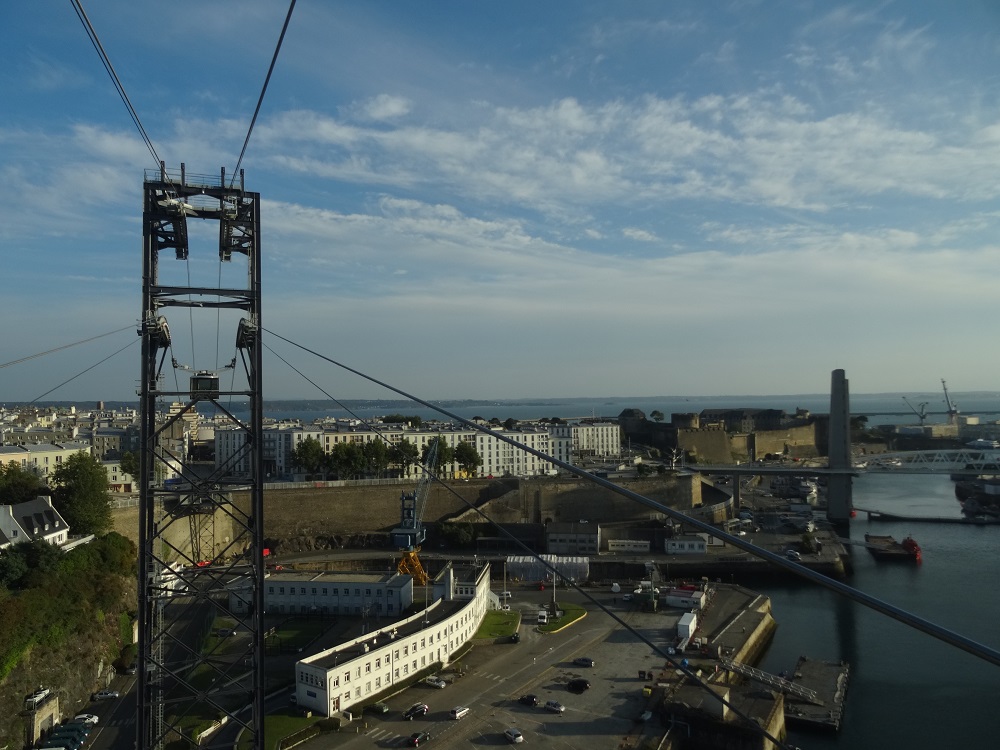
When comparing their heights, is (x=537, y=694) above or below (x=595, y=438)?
below

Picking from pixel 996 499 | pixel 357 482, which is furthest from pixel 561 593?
pixel 996 499

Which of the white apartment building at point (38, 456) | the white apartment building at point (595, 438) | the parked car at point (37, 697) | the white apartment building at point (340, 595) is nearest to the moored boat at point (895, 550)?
the white apartment building at point (340, 595)

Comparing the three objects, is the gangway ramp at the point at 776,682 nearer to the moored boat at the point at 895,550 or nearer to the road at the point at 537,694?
the road at the point at 537,694

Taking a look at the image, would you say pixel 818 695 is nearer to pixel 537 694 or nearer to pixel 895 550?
pixel 537 694

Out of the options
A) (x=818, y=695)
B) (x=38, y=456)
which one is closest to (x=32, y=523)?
(x=38, y=456)

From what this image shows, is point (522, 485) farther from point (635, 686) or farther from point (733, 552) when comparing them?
point (635, 686)

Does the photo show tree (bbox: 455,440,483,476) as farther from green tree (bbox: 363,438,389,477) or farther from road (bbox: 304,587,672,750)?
road (bbox: 304,587,672,750)
